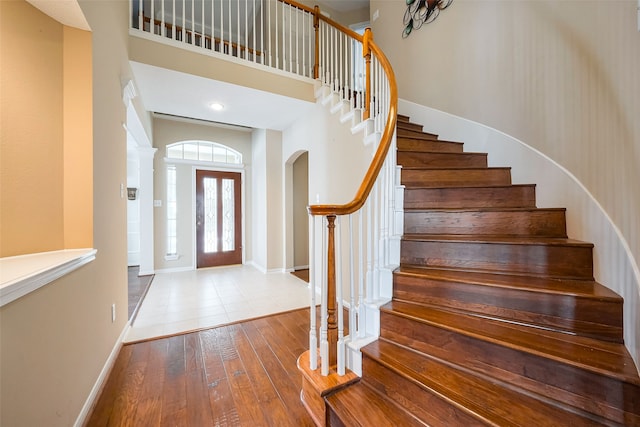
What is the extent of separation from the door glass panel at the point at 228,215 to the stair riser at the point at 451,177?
389cm

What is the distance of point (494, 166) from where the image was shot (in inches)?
92.7

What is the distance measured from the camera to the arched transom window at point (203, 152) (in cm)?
464

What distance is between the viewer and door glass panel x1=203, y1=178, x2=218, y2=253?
16.1ft

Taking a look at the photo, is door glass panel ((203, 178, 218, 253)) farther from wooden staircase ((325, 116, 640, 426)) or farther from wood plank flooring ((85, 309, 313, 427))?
wooden staircase ((325, 116, 640, 426))

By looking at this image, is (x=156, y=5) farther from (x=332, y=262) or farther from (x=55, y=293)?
(x=332, y=262)

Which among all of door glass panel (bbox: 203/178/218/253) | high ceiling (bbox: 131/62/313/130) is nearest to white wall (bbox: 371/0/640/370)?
high ceiling (bbox: 131/62/313/130)

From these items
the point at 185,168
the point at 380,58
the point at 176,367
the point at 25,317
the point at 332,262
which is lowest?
the point at 176,367

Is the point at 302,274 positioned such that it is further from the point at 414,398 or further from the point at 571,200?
the point at 571,200

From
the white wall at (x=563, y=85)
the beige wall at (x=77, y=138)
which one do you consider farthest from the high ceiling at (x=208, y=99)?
the white wall at (x=563, y=85)

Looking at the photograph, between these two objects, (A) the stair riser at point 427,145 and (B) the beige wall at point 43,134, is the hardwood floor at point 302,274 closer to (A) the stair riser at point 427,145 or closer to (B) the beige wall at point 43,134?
(A) the stair riser at point 427,145

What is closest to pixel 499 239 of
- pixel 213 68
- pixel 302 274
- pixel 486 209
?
pixel 486 209

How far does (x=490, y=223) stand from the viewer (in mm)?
1725

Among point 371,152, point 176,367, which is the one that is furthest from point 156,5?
point 176,367

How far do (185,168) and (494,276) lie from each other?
4934mm
